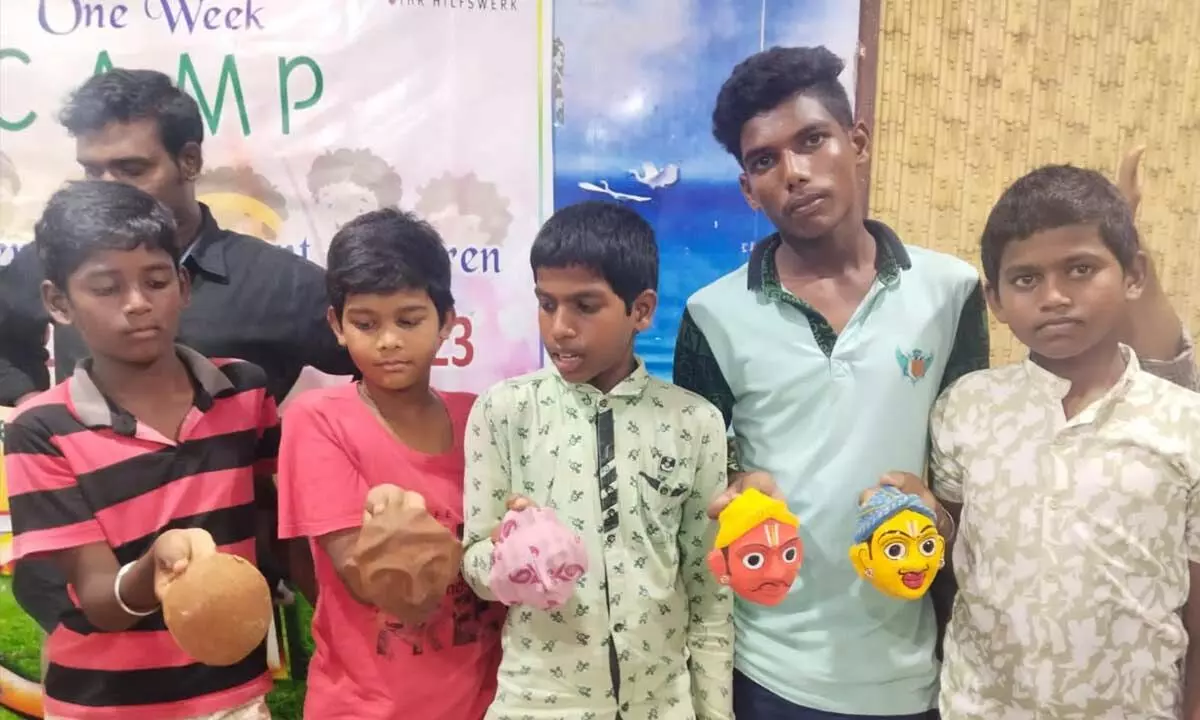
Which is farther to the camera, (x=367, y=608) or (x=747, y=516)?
(x=367, y=608)

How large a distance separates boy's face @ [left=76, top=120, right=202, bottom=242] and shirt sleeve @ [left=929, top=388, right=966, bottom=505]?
125 cm

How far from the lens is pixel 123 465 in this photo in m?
1.19

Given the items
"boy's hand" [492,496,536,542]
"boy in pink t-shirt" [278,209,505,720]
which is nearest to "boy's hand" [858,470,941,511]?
"boy's hand" [492,496,536,542]

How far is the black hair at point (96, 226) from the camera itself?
119 centimetres

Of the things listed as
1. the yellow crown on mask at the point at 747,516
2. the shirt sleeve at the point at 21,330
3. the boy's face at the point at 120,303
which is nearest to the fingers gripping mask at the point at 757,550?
the yellow crown on mask at the point at 747,516

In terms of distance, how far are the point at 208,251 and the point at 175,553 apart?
23.1 inches

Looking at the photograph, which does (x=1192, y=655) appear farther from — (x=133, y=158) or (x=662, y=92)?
(x=133, y=158)

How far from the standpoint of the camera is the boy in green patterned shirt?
115cm

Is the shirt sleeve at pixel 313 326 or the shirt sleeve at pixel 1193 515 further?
the shirt sleeve at pixel 313 326

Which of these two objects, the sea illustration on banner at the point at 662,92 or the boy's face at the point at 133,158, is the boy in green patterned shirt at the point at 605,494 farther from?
the boy's face at the point at 133,158

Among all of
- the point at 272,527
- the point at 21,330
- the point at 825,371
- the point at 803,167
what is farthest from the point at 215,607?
the point at 803,167

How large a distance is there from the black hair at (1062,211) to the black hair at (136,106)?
1269mm

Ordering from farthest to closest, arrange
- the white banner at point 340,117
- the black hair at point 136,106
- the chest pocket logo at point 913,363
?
the white banner at point 340,117 → the black hair at point 136,106 → the chest pocket logo at point 913,363

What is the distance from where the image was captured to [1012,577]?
3.73 ft
